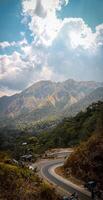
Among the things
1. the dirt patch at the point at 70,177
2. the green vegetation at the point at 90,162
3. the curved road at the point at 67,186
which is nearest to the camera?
the curved road at the point at 67,186

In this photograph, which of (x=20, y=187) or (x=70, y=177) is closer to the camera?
(x=20, y=187)

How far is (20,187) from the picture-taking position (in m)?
23.6

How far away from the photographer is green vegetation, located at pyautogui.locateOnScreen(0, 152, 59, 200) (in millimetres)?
22627

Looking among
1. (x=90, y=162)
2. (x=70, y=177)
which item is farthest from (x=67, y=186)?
(x=70, y=177)

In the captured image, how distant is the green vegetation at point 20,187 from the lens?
22.6m

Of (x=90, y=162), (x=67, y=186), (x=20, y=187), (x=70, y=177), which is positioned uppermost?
(x=90, y=162)

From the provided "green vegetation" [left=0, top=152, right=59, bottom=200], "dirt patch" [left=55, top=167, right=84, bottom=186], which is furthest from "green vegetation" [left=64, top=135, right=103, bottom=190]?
"green vegetation" [left=0, top=152, right=59, bottom=200]

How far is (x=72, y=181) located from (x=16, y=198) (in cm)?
2504

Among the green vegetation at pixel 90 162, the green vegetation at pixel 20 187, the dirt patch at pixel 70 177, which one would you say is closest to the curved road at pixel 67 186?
the dirt patch at pixel 70 177

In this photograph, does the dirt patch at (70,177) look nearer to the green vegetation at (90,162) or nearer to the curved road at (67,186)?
the green vegetation at (90,162)

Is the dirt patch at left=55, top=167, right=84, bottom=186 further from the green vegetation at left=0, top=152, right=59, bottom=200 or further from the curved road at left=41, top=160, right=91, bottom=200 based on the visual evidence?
the green vegetation at left=0, top=152, right=59, bottom=200

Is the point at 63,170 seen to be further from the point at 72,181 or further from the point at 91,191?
the point at 91,191

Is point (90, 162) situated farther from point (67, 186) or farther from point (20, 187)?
point (20, 187)

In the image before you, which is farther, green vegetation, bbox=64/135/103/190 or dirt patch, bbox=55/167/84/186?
dirt patch, bbox=55/167/84/186
